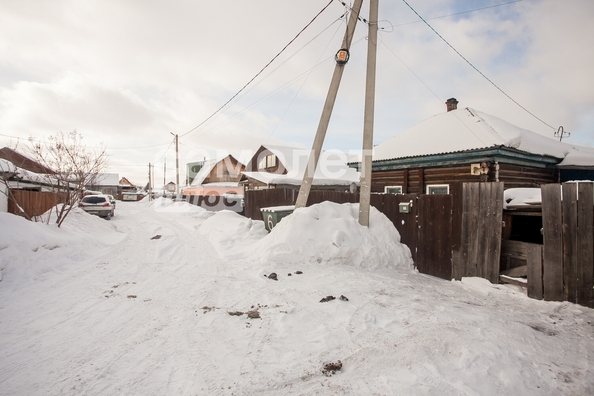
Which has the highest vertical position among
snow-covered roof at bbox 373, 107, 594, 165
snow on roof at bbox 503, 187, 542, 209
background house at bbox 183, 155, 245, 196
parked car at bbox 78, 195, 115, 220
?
background house at bbox 183, 155, 245, 196

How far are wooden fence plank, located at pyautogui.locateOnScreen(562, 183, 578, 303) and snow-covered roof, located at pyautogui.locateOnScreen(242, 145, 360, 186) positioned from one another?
1313cm

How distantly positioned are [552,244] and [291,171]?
20706 millimetres

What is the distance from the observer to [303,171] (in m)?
23.6

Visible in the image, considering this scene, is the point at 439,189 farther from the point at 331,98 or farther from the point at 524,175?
the point at 331,98

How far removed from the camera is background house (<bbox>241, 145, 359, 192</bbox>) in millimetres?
20906

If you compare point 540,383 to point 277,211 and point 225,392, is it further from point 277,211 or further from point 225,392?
point 277,211

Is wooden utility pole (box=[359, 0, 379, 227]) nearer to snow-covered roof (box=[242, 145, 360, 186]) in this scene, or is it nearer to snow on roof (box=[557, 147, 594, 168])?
snow on roof (box=[557, 147, 594, 168])

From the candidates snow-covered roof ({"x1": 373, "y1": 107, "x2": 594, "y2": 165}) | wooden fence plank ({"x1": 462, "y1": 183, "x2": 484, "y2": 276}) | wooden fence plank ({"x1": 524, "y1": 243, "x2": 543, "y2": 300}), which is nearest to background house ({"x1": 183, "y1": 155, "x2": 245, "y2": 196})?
snow-covered roof ({"x1": 373, "y1": 107, "x2": 594, "y2": 165})

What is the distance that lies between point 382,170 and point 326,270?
7833 mm

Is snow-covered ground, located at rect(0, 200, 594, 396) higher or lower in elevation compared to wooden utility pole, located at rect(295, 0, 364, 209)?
lower

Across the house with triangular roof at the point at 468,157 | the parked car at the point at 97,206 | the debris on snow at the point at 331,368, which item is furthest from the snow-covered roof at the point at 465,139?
the parked car at the point at 97,206

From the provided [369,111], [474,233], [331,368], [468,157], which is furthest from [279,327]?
[468,157]

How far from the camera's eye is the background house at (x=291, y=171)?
20906 millimetres

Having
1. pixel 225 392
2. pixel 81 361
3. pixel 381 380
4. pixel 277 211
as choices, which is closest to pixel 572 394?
pixel 381 380
